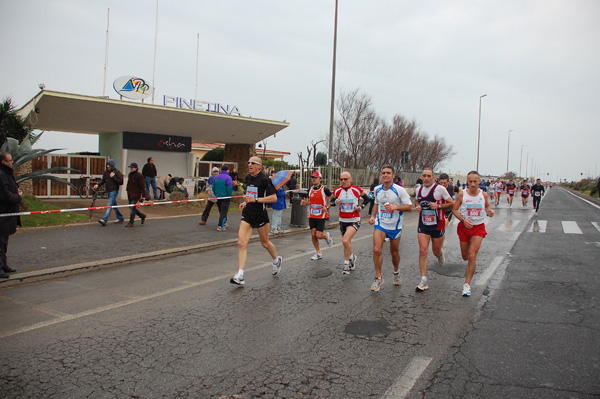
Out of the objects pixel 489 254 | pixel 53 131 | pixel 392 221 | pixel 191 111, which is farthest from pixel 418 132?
pixel 392 221

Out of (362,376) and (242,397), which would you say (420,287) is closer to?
(362,376)

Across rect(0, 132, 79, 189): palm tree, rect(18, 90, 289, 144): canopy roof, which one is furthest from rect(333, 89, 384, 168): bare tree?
rect(0, 132, 79, 189): palm tree

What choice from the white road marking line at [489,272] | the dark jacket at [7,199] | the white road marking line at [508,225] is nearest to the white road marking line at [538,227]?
the white road marking line at [508,225]

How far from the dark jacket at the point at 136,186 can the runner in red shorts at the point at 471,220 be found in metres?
8.96

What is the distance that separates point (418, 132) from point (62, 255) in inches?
1741

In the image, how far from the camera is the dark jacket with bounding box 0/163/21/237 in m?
6.57

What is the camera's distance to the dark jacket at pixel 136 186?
12.3 metres

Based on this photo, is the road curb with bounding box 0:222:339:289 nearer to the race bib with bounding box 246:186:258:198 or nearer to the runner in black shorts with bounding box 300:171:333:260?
the runner in black shorts with bounding box 300:171:333:260

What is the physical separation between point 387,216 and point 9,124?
40.1 ft

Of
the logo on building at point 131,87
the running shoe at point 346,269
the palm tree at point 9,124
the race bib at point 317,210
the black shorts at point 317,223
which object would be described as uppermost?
the logo on building at point 131,87

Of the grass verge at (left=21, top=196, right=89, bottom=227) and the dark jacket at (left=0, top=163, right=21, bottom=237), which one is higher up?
the dark jacket at (left=0, top=163, right=21, bottom=237)

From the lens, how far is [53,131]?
942 inches

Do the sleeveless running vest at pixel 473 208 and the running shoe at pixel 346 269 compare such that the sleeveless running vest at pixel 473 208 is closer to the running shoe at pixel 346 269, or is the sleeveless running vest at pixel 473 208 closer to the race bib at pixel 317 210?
the running shoe at pixel 346 269

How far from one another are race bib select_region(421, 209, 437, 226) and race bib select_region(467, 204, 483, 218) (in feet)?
1.67
